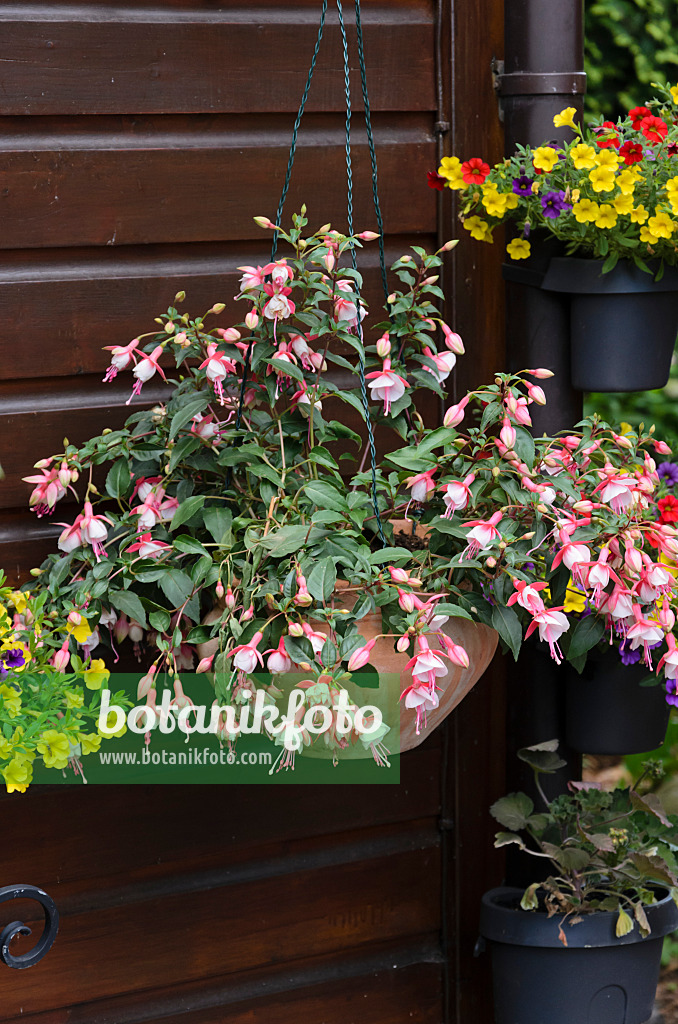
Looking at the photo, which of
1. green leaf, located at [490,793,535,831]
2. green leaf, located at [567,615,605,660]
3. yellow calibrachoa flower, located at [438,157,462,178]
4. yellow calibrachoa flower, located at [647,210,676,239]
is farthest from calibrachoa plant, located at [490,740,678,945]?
yellow calibrachoa flower, located at [438,157,462,178]

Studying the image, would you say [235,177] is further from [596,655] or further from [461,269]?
[596,655]

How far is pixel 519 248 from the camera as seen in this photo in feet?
5.44

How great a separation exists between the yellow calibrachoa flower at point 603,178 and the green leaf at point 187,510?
2.27 ft

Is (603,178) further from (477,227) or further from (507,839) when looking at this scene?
(507,839)

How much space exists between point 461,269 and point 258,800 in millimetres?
942

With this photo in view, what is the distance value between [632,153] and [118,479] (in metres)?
0.84

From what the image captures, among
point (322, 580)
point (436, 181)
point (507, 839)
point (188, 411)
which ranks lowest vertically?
point (507, 839)

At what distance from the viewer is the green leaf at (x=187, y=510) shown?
139 cm

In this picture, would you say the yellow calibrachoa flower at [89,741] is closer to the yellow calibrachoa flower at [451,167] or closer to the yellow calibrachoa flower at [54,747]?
the yellow calibrachoa flower at [54,747]

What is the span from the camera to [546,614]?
4.13 feet

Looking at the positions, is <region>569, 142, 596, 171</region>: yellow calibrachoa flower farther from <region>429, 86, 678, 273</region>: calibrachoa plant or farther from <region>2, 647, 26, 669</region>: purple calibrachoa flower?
<region>2, 647, 26, 669</region>: purple calibrachoa flower

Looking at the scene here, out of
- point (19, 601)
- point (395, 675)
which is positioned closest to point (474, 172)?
point (395, 675)

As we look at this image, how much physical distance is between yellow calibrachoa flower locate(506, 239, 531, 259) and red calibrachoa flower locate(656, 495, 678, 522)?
0.43 m

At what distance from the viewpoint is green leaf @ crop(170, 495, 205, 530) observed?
1392mm
